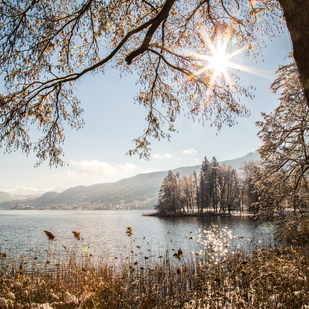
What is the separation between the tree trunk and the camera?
2.41 m

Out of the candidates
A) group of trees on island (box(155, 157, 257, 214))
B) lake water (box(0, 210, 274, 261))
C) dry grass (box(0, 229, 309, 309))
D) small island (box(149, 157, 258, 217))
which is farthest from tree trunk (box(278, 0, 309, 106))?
small island (box(149, 157, 258, 217))

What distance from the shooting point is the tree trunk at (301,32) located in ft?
7.89

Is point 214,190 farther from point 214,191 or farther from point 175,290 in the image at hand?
point 175,290

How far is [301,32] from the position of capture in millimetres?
2443

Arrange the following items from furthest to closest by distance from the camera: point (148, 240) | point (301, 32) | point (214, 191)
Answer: point (214, 191) < point (148, 240) < point (301, 32)

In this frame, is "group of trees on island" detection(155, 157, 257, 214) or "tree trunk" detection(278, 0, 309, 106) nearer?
"tree trunk" detection(278, 0, 309, 106)

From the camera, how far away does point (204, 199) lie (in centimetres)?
5500

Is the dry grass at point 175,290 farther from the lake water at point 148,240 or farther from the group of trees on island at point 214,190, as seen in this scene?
the group of trees on island at point 214,190

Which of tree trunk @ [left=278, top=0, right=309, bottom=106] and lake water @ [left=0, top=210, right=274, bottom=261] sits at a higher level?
tree trunk @ [left=278, top=0, right=309, bottom=106]

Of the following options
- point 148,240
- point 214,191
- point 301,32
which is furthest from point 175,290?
point 214,191

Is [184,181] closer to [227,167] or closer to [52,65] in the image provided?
[227,167]

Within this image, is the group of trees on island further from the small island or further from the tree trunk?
the tree trunk

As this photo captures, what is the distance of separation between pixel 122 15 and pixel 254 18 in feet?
10.9

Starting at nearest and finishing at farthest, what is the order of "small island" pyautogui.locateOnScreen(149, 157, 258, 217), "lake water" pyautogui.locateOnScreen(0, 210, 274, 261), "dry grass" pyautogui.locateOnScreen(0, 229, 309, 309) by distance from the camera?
"dry grass" pyautogui.locateOnScreen(0, 229, 309, 309) → "lake water" pyautogui.locateOnScreen(0, 210, 274, 261) → "small island" pyautogui.locateOnScreen(149, 157, 258, 217)
